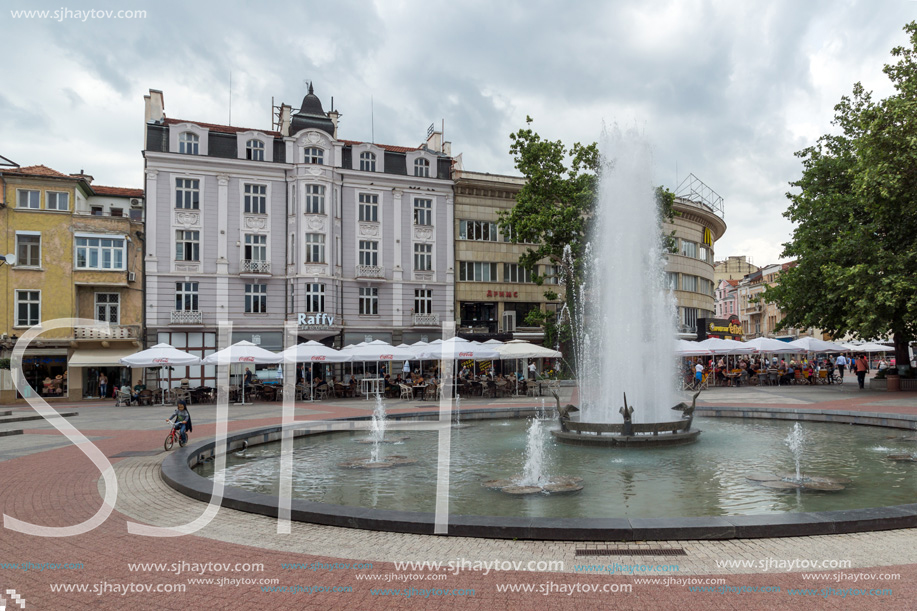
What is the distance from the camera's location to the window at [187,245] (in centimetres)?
4128

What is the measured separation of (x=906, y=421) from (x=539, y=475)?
12.2m

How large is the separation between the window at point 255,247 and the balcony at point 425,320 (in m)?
11.2

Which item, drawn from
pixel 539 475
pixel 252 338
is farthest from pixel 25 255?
pixel 539 475

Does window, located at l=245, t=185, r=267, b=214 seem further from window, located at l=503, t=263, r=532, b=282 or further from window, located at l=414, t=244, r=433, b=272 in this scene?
window, located at l=503, t=263, r=532, b=282

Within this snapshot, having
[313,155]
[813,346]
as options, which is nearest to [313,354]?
[313,155]

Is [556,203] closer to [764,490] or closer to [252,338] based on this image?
[252,338]

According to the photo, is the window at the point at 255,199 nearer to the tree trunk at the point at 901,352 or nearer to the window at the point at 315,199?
the window at the point at 315,199

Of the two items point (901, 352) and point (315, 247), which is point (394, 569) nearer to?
point (901, 352)

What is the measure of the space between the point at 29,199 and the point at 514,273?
3220cm

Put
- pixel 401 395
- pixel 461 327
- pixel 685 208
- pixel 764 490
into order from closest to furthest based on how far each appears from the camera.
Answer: pixel 764 490, pixel 401 395, pixel 461 327, pixel 685 208

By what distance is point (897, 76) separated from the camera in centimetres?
2830

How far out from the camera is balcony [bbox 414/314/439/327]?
151ft

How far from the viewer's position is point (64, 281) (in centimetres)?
3850

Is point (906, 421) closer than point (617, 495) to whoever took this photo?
No
